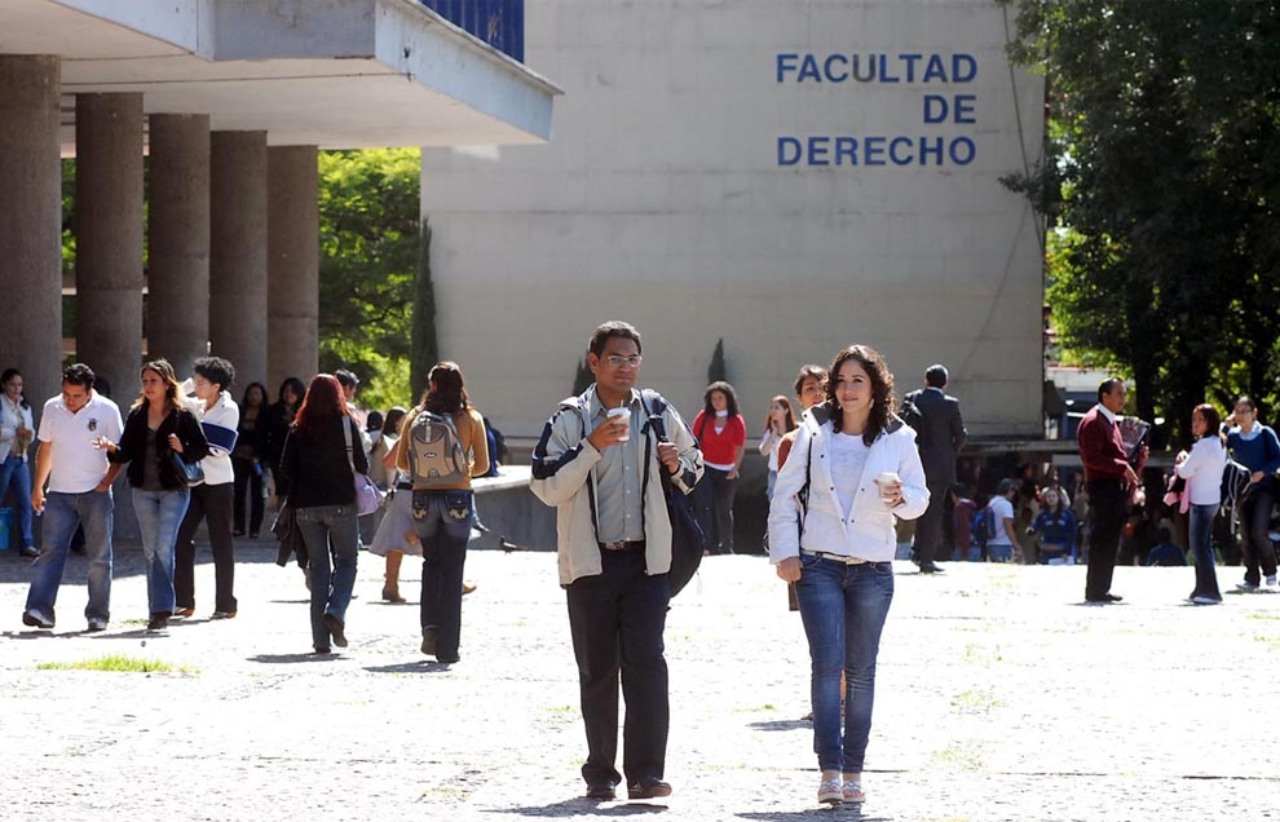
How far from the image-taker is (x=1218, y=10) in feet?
113

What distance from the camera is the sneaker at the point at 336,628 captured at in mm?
13750

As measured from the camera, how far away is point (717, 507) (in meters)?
25.4

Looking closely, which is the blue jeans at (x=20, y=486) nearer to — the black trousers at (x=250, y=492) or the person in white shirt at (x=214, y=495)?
the black trousers at (x=250, y=492)

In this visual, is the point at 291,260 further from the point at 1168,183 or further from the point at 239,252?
the point at 1168,183

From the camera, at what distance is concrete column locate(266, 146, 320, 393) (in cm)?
3198

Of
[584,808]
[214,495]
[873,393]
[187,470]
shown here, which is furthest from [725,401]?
[584,808]

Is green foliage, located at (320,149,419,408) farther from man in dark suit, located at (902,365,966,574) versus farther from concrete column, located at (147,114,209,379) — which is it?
man in dark suit, located at (902,365,966,574)

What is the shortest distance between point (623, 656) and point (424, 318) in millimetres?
41609

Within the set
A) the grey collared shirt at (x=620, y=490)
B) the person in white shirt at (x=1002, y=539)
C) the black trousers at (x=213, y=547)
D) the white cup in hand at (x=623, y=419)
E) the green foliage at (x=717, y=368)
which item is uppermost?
the green foliage at (x=717, y=368)

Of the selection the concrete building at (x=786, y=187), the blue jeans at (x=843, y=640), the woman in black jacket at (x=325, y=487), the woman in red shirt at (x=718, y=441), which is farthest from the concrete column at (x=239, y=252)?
the blue jeans at (x=843, y=640)

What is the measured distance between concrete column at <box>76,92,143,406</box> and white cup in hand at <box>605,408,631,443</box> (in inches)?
685

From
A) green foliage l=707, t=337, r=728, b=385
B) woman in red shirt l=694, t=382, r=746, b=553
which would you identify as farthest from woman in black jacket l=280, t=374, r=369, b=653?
green foliage l=707, t=337, r=728, b=385

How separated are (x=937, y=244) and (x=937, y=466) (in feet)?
90.0

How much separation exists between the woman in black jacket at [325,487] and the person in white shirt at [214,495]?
1.65 metres
